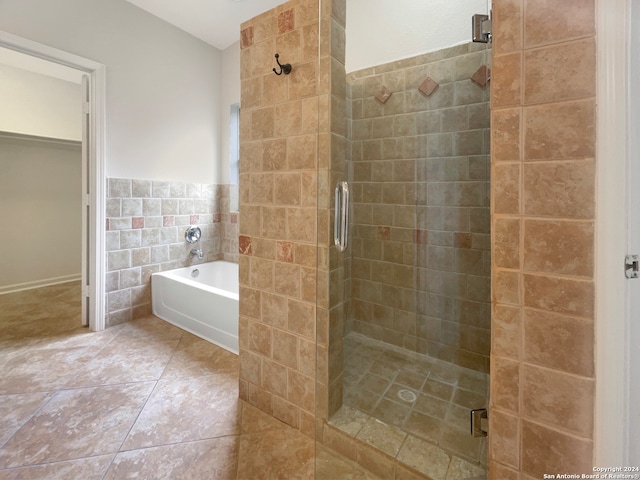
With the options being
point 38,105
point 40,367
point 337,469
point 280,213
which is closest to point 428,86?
point 280,213

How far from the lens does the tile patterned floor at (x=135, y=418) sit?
1.13 m

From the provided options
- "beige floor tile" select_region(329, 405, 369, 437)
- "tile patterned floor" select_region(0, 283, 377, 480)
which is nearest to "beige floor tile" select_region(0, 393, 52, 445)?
"tile patterned floor" select_region(0, 283, 377, 480)

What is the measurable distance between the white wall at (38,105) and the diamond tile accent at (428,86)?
3829 mm

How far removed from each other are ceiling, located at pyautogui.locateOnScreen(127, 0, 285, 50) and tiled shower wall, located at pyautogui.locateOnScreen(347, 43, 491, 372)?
1.41m

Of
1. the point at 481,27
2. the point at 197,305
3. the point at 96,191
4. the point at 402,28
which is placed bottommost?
the point at 197,305

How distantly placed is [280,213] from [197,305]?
1357 mm

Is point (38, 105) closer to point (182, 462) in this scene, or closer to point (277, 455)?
point (182, 462)

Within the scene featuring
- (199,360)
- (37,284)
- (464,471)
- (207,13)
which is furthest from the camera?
(37,284)

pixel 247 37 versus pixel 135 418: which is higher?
pixel 247 37

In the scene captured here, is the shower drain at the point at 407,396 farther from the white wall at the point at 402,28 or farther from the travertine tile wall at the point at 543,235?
the white wall at the point at 402,28

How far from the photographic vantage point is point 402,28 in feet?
5.81

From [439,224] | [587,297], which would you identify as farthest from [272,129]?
[587,297]
